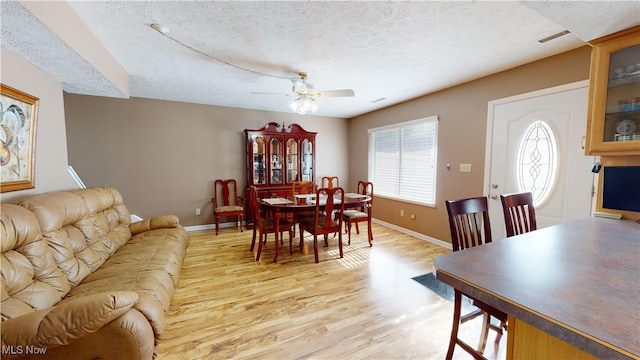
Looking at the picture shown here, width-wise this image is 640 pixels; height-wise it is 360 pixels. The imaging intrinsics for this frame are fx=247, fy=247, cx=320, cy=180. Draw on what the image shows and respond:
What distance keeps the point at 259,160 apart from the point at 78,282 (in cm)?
325

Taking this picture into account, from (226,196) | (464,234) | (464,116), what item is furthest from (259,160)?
(464,234)

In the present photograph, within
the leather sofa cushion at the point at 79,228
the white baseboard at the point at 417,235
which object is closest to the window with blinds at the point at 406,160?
the white baseboard at the point at 417,235

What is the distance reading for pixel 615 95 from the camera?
5.45 ft

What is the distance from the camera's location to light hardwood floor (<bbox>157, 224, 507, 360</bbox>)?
66.0 inches

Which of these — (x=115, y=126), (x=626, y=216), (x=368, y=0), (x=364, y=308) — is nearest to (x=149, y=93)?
(x=115, y=126)

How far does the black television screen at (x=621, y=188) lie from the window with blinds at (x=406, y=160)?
206cm

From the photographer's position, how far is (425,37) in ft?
6.95

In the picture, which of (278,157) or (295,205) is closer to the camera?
(295,205)

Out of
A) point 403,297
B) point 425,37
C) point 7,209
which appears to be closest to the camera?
point 7,209

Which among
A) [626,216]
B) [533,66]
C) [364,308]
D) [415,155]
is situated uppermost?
[533,66]

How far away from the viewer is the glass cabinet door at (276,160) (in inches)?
190

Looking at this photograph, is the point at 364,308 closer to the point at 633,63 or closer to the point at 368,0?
the point at 368,0

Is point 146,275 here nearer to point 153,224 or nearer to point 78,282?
point 78,282

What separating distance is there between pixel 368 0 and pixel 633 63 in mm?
1754
